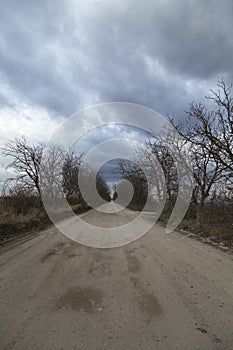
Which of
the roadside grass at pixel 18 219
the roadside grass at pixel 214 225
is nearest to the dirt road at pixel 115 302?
the roadside grass at pixel 214 225

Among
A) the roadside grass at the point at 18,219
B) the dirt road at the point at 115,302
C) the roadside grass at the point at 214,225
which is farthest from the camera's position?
the roadside grass at the point at 18,219

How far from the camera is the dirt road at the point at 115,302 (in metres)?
2.43

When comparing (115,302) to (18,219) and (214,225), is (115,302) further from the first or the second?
(18,219)

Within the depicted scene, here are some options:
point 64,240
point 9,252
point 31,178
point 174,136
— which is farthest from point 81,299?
point 31,178

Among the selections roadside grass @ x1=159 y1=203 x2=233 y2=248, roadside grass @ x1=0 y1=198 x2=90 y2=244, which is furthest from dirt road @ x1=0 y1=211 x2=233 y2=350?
roadside grass @ x1=0 y1=198 x2=90 y2=244

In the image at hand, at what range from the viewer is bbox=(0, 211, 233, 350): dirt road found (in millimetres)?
2432

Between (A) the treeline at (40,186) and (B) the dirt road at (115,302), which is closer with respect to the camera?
(B) the dirt road at (115,302)

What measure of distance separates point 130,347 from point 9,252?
5.37 metres

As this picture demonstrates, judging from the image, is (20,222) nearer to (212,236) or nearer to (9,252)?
(9,252)

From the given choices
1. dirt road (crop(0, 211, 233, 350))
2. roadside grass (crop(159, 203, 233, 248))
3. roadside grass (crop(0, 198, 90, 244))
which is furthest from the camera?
roadside grass (crop(0, 198, 90, 244))

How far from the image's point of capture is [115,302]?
330cm

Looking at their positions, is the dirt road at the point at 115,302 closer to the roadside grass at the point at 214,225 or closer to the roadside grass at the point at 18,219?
the roadside grass at the point at 214,225

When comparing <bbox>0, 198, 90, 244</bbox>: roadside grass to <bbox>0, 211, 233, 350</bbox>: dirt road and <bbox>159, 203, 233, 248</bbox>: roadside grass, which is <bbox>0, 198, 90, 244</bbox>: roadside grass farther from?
<bbox>159, 203, 233, 248</bbox>: roadside grass

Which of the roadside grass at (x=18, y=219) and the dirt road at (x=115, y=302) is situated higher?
the roadside grass at (x=18, y=219)
